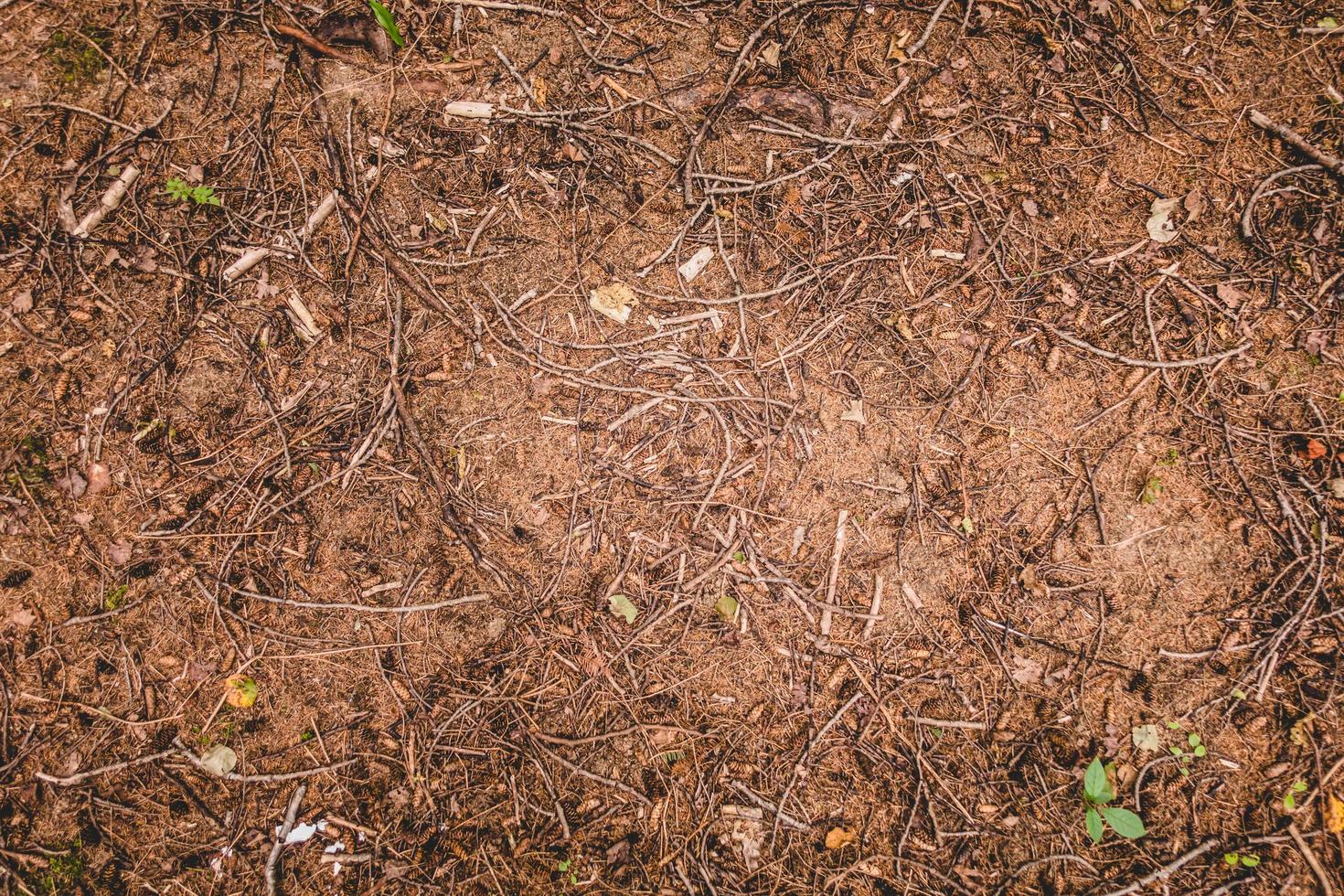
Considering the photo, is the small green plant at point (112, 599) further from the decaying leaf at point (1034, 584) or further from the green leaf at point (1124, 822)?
the green leaf at point (1124, 822)

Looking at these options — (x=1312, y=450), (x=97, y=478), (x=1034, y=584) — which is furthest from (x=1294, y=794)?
(x=97, y=478)

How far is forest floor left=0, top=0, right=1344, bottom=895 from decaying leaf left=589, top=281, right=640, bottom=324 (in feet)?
0.05

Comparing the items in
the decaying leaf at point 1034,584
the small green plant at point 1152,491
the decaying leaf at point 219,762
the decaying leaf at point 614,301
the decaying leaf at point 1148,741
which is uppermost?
the decaying leaf at point 614,301

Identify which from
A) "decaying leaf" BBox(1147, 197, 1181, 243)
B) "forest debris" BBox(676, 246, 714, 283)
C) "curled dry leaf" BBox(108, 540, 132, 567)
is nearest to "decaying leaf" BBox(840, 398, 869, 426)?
"forest debris" BBox(676, 246, 714, 283)

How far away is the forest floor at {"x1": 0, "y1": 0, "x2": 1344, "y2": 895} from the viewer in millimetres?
2514

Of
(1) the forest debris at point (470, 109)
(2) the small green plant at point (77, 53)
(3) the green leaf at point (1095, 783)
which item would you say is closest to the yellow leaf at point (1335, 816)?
(3) the green leaf at point (1095, 783)

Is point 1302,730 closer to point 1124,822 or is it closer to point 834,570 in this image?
point 1124,822

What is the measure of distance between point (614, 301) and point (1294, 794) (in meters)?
3.50

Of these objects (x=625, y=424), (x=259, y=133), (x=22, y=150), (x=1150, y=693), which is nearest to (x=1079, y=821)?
(x=1150, y=693)

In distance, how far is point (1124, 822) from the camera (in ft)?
8.08

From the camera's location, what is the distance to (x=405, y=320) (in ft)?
8.89

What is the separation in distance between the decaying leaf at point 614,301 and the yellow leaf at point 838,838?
234cm

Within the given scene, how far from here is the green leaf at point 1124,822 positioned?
2.44 metres

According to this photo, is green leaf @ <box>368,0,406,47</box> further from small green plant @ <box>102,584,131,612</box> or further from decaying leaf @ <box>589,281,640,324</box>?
small green plant @ <box>102,584,131,612</box>
